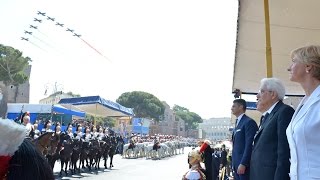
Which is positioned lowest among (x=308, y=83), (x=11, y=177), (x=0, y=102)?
(x=11, y=177)

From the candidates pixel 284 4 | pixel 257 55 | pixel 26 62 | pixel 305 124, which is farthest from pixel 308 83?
pixel 26 62

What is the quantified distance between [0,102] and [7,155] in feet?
0.64

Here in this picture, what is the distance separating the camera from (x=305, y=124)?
200 cm

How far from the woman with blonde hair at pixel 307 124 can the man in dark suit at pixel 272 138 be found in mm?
671

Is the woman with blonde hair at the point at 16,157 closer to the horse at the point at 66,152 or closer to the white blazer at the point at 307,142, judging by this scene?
the white blazer at the point at 307,142

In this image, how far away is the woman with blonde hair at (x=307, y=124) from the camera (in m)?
1.95

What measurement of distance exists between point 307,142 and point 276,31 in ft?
15.9

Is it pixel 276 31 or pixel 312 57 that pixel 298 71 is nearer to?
pixel 312 57

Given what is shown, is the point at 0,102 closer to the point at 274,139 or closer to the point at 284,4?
the point at 274,139

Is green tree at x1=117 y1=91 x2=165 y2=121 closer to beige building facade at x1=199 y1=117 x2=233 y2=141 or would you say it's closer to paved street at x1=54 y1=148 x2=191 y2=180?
beige building facade at x1=199 y1=117 x2=233 y2=141

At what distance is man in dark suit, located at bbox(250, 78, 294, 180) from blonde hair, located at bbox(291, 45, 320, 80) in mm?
807

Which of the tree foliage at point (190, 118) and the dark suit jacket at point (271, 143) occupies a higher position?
the tree foliage at point (190, 118)

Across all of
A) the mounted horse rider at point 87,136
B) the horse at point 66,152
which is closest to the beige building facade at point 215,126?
the mounted horse rider at point 87,136

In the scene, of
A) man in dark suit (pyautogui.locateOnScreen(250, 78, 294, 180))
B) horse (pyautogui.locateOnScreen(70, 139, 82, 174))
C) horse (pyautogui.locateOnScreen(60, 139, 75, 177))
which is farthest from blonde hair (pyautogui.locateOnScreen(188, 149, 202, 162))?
horse (pyautogui.locateOnScreen(70, 139, 82, 174))
